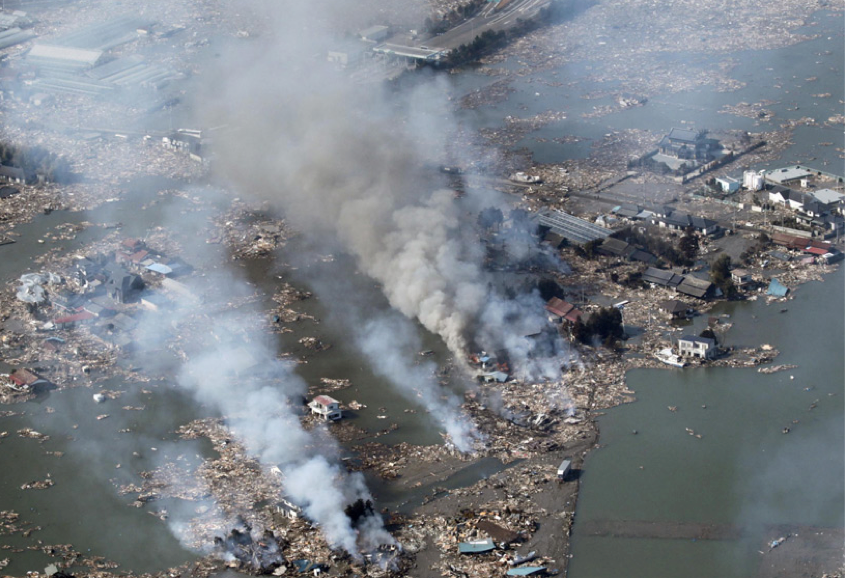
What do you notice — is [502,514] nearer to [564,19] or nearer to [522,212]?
[522,212]

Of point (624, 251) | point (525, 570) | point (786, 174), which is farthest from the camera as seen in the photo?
point (786, 174)

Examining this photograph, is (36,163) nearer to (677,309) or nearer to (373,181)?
(373,181)

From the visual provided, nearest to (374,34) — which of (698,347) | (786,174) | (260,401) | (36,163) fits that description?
(36,163)

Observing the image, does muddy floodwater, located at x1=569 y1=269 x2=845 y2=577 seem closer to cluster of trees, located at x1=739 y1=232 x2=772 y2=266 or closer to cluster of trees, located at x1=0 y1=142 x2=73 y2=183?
cluster of trees, located at x1=739 y1=232 x2=772 y2=266

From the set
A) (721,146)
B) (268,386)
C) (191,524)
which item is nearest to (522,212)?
(721,146)

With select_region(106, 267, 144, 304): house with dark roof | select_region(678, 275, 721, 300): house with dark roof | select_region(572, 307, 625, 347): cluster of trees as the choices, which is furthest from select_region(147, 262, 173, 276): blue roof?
select_region(678, 275, 721, 300): house with dark roof

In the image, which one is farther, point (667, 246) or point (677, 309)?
point (667, 246)
